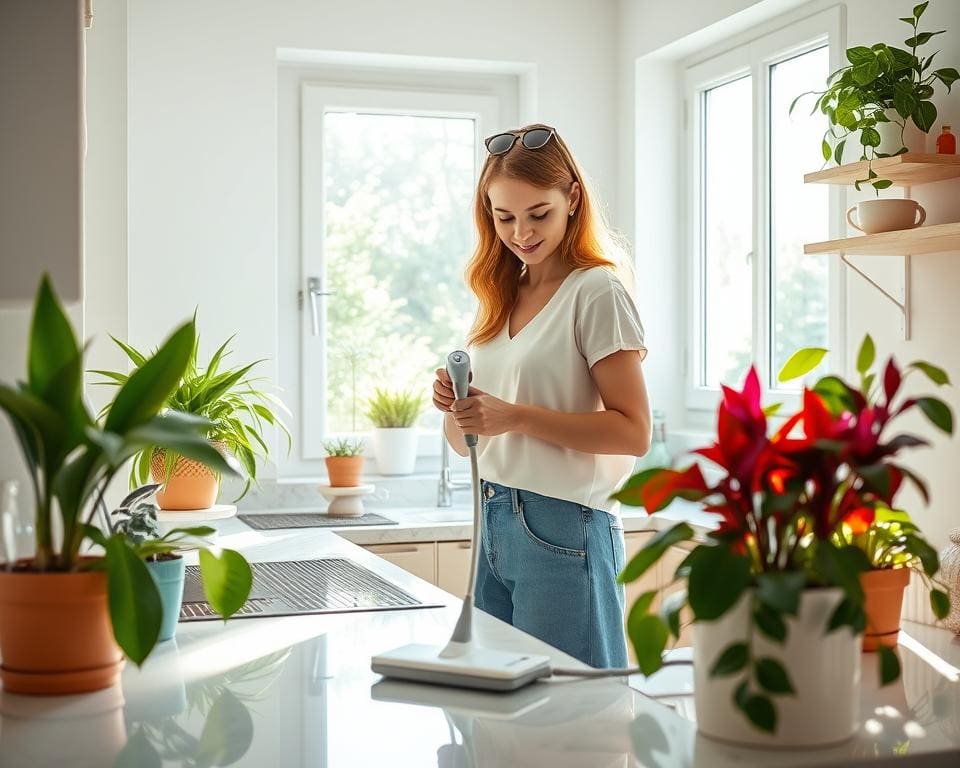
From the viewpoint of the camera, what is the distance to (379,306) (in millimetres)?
4383

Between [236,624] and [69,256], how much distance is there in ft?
2.46

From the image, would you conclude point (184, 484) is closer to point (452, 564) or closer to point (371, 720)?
point (452, 564)

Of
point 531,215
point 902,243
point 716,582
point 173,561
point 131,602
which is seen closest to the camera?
point 716,582

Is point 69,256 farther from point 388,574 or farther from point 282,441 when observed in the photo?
point 282,441

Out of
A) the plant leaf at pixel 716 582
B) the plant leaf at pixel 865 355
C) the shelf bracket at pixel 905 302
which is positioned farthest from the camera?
the shelf bracket at pixel 905 302

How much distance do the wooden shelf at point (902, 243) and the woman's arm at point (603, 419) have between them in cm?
90

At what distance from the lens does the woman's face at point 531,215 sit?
221 cm

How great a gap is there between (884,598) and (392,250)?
3.16m

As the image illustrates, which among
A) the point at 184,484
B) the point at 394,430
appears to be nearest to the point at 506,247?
the point at 184,484

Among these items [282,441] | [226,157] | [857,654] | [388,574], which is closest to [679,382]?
[282,441]

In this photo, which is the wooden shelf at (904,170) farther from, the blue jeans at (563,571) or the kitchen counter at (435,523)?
the blue jeans at (563,571)

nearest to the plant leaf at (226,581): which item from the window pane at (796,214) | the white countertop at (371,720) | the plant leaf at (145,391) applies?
the white countertop at (371,720)

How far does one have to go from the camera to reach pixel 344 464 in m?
3.71

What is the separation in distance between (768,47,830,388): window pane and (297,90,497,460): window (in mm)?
1136
